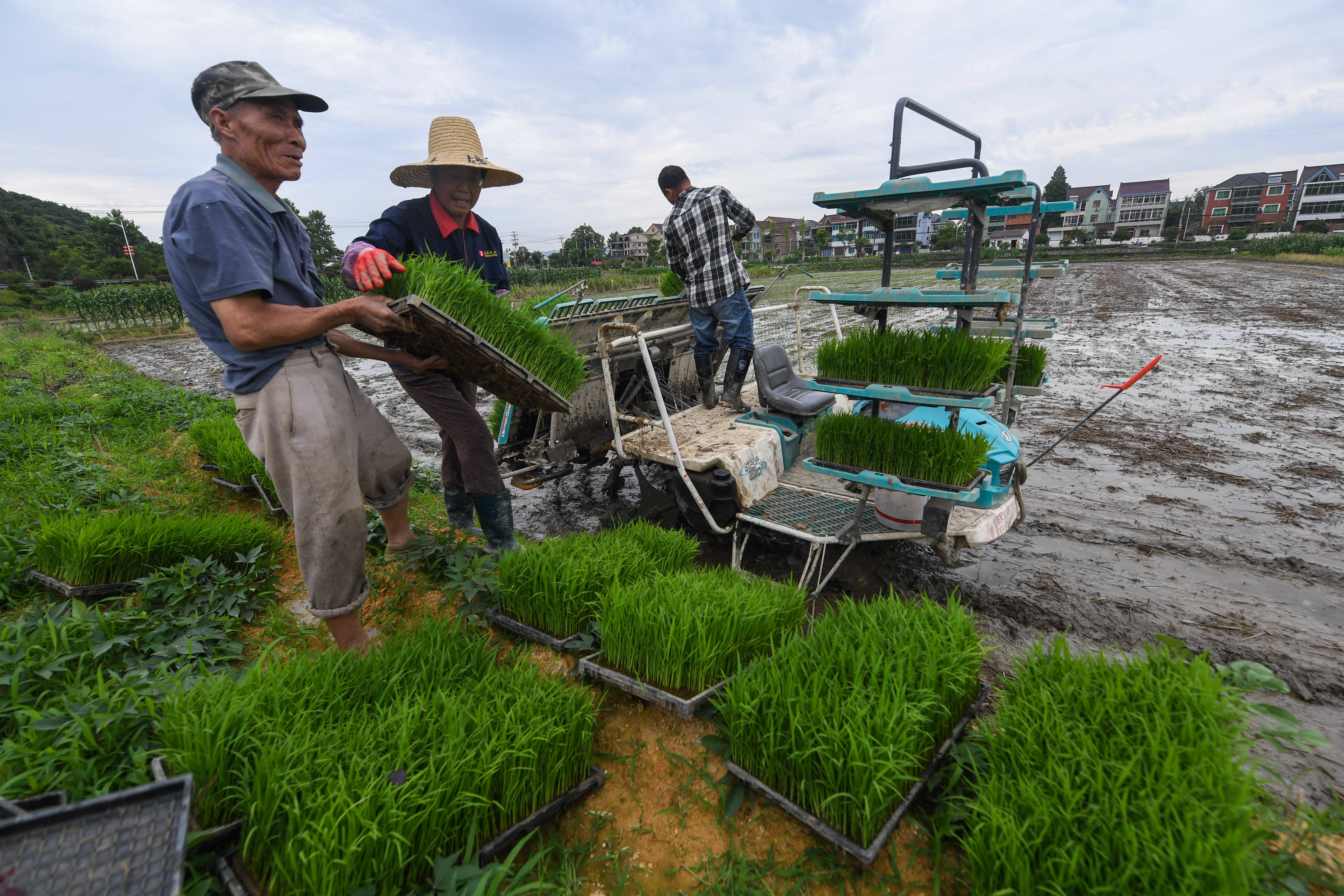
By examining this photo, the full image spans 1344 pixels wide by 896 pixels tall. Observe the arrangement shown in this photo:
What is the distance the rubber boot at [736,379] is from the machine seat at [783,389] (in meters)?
0.20

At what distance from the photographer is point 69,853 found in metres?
1.17

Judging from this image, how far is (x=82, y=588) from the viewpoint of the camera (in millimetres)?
2764

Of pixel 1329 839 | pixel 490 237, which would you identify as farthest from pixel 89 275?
pixel 1329 839

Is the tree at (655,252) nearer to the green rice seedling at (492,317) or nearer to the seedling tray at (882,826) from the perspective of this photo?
the green rice seedling at (492,317)

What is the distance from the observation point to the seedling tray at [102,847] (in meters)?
1.13

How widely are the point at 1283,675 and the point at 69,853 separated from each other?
5125 millimetres

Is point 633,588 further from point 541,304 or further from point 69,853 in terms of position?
point 541,304

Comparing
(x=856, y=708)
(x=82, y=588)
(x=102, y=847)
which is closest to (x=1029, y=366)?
(x=856, y=708)

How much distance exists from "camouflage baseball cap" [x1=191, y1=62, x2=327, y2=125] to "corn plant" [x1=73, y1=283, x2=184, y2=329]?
95.2 ft

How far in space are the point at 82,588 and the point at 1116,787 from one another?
4234 mm

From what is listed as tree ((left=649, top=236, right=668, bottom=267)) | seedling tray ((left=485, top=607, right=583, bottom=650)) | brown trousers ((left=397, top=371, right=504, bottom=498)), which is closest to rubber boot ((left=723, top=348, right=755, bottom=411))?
brown trousers ((left=397, top=371, right=504, bottom=498))

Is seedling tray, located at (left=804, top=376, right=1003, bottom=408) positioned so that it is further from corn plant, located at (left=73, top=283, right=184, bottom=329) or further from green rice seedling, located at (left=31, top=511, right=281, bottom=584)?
corn plant, located at (left=73, top=283, right=184, bottom=329)

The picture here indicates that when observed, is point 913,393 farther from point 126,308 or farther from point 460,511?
point 126,308

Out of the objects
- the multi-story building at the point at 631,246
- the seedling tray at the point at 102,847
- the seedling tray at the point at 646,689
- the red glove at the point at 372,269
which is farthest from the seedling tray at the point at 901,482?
the multi-story building at the point at 631,246
